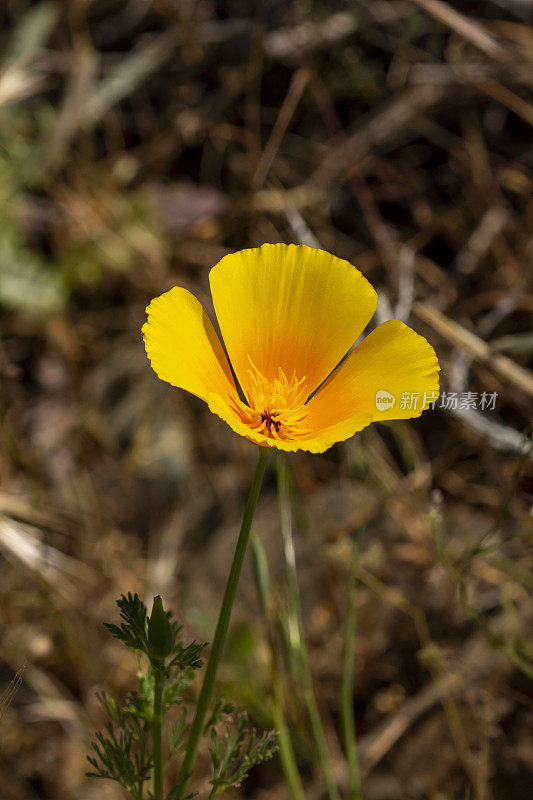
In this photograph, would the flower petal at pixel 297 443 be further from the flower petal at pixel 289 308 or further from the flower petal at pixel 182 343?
the flower petal at pixel 289 308

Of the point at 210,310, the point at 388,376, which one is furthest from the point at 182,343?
the point at 210,310

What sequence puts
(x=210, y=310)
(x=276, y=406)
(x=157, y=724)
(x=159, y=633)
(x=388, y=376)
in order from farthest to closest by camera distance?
1. (x=210, y=310)
2. (x=276, y=406)
3. (x=388, y=376)
4. (x=157, y=724)
5. (x=159, y=633)

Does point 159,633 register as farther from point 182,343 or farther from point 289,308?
point 289,308

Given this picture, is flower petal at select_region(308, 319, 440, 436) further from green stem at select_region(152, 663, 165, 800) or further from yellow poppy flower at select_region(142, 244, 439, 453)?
green stem at select_region(152, 663, 165, 800)

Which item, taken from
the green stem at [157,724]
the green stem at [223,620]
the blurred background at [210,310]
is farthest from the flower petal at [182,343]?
the blurred background at [210,310]

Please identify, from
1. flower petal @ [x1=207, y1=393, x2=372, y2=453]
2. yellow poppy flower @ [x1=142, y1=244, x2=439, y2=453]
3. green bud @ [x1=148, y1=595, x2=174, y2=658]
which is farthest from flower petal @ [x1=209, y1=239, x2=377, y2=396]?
green bud @ [x1=148, y1=595, x2=174, y2=658]

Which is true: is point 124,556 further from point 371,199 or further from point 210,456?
point 371,199

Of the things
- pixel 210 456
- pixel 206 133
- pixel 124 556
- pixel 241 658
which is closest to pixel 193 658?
pixel 241 658
